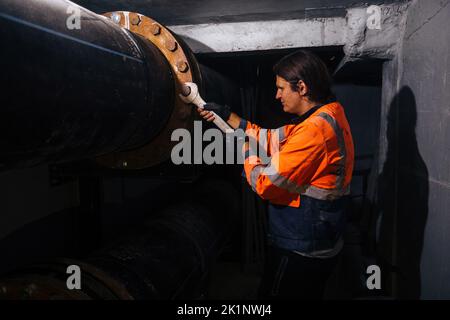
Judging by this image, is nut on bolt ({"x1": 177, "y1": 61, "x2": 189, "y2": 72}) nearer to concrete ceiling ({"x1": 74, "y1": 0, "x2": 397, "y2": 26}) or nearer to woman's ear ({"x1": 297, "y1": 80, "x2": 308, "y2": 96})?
woman's ear ({"x1": 297, "y1": 80, "x2": 308, "y2": 96})

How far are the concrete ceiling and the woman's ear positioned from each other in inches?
38.1

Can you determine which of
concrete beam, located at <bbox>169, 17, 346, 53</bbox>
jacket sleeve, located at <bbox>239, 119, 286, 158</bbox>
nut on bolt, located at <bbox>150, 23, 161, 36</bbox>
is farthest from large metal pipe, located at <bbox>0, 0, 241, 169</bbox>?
concrete beam, located at <bbox>169, 17, 346, 53</bbox>

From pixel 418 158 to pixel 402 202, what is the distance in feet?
1.39

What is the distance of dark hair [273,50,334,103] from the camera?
4.99 ft

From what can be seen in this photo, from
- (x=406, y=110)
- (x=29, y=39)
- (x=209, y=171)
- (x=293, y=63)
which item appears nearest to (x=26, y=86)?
(x=29, y=39)

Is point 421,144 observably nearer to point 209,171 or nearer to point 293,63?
point 293,63

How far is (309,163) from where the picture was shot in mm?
1408

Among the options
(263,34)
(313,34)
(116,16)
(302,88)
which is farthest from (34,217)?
(313,34)

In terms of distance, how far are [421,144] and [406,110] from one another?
36cm

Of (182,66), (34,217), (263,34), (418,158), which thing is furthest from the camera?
(263,34)

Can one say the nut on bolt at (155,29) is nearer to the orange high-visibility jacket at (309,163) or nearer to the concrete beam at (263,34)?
the orange high-visibility jacket at (309,163)

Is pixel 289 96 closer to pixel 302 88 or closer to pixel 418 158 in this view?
pixel 302 88

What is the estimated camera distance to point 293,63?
1.54m

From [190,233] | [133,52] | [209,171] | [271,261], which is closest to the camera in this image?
[133,52]
